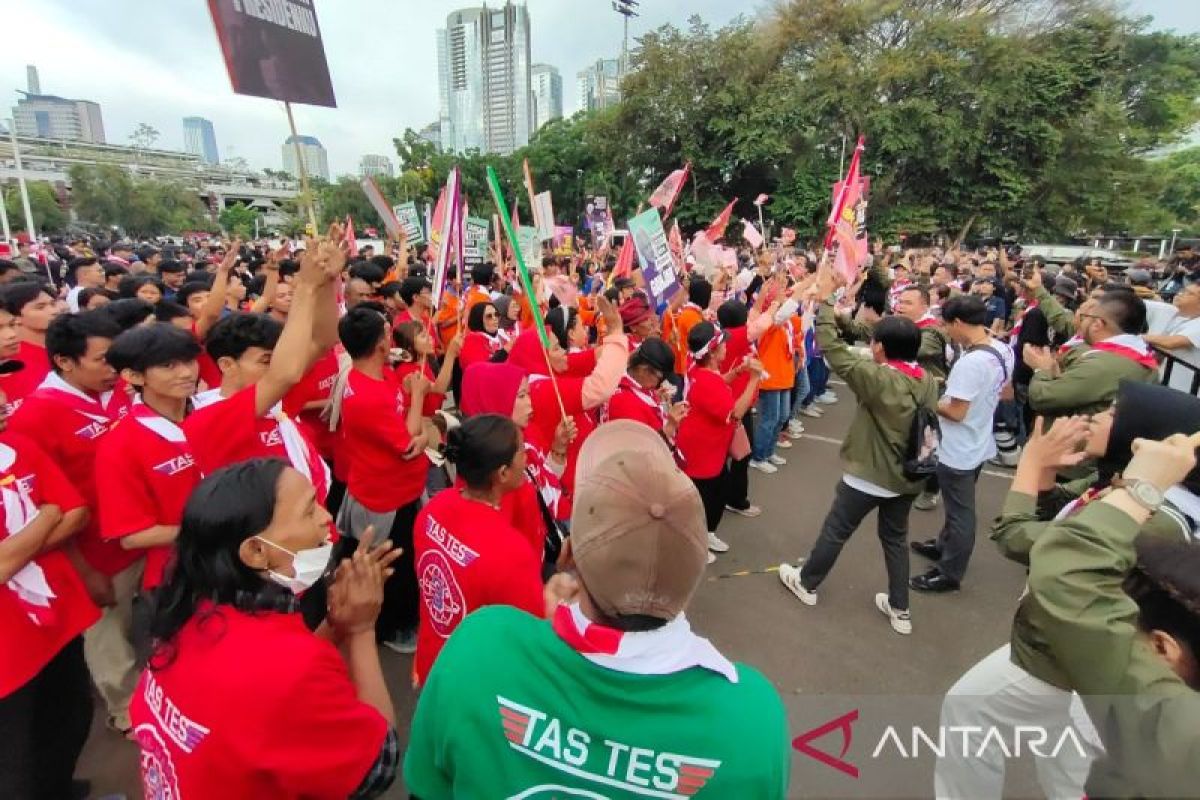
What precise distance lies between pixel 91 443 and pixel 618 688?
9.73ft

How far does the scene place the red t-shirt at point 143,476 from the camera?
2328mm

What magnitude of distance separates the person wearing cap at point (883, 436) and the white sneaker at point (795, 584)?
22 cm

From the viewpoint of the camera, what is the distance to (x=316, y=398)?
12.8 feet

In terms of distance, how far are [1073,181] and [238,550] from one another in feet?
109

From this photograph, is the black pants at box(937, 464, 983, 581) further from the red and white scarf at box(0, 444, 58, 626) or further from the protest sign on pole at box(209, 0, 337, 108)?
the red and white scarf at box(0, 444, 58, 626)

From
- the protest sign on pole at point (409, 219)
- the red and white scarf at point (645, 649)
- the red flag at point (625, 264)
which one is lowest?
the red and white scarf at point (645, 649)

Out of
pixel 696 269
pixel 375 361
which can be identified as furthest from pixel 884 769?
pixel 696 269

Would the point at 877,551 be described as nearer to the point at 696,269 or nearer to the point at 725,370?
the point at 725,370

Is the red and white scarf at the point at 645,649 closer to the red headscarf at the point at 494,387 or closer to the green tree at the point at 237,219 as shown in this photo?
the red headscarf at the point at 494,387

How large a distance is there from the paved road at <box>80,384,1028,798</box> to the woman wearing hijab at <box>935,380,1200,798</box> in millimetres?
521

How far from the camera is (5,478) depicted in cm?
206

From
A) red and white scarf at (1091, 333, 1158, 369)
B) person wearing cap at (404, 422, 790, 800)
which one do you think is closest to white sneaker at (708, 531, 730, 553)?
red and white scarf at (1091, 333, 1158, 369)

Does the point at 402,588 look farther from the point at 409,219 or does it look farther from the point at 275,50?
the point at 409,219

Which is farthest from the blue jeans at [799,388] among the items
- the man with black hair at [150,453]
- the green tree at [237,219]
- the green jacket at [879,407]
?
the green tree at [237,219]
